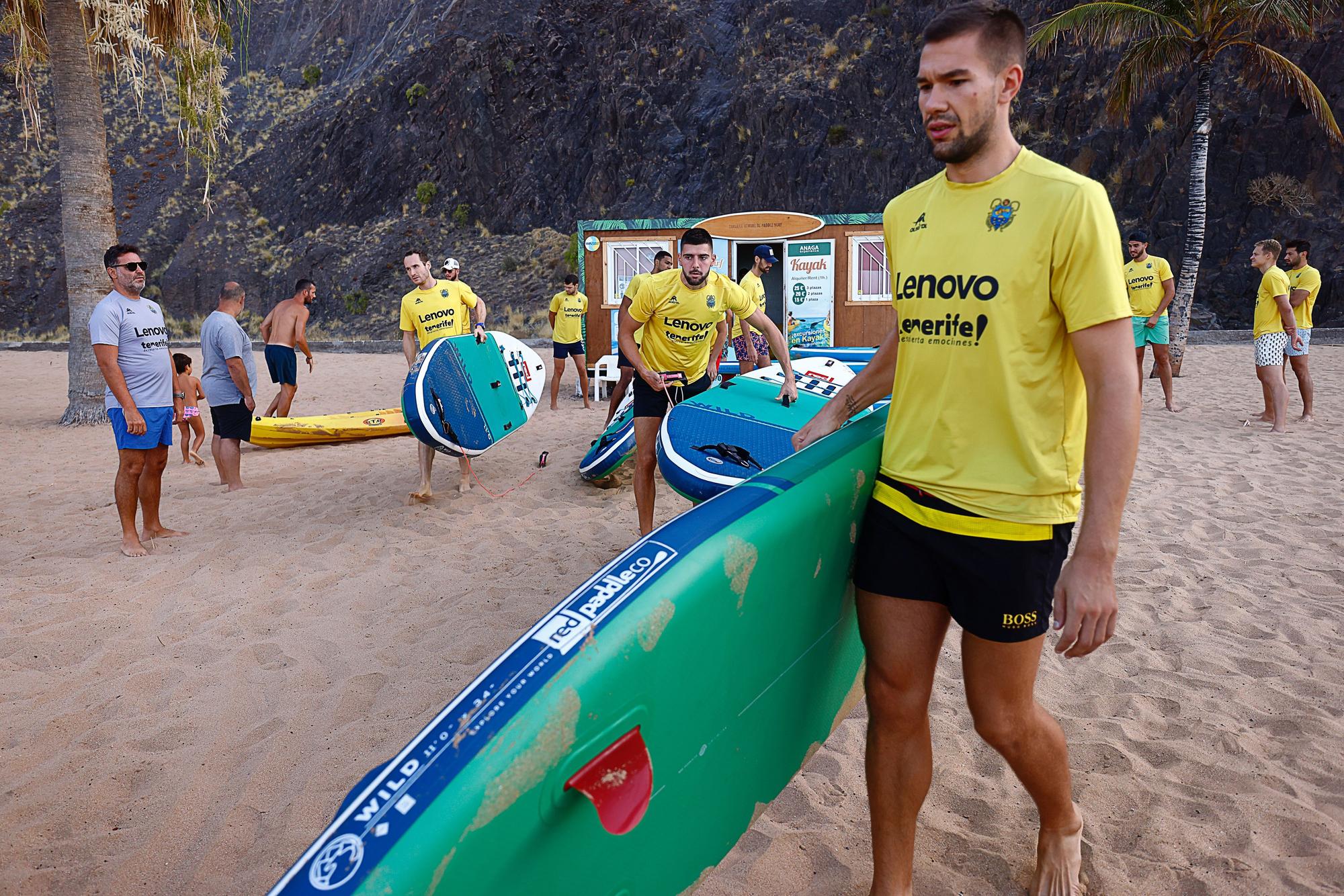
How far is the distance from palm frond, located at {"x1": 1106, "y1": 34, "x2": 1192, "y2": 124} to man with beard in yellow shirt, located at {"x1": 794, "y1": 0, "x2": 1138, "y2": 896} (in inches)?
592

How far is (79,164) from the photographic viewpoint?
33.1 feet

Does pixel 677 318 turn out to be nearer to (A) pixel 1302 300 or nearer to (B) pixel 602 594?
(B) pixel 602 594

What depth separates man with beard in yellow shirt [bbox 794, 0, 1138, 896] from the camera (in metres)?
1.65

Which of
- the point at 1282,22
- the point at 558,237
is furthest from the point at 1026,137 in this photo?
the point at 558,237

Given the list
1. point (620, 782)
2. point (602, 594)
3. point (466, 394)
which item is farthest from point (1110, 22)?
point (620, 782)

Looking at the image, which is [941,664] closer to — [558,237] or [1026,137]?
[1026,137]

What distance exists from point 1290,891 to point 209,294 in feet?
127

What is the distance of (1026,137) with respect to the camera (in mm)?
23938

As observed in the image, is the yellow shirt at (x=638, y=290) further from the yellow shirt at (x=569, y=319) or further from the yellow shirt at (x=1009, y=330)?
the yellow shirt at (x=569, y=319)

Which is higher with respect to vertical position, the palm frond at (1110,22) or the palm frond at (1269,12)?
the palm frond at (1110,22)

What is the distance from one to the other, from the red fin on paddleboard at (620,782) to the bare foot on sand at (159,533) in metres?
5.12

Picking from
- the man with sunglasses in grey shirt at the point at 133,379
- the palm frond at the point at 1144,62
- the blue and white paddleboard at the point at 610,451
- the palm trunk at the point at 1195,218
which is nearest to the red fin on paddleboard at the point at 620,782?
the man with sunglasses in grey shirt at the point at 133,379

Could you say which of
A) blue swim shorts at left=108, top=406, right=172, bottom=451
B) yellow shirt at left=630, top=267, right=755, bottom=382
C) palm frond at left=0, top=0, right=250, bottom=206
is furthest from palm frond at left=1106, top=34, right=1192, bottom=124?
blue swim shorts at left=108, top=406, right=172, bottom=451

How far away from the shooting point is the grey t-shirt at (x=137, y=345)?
4949 mm
